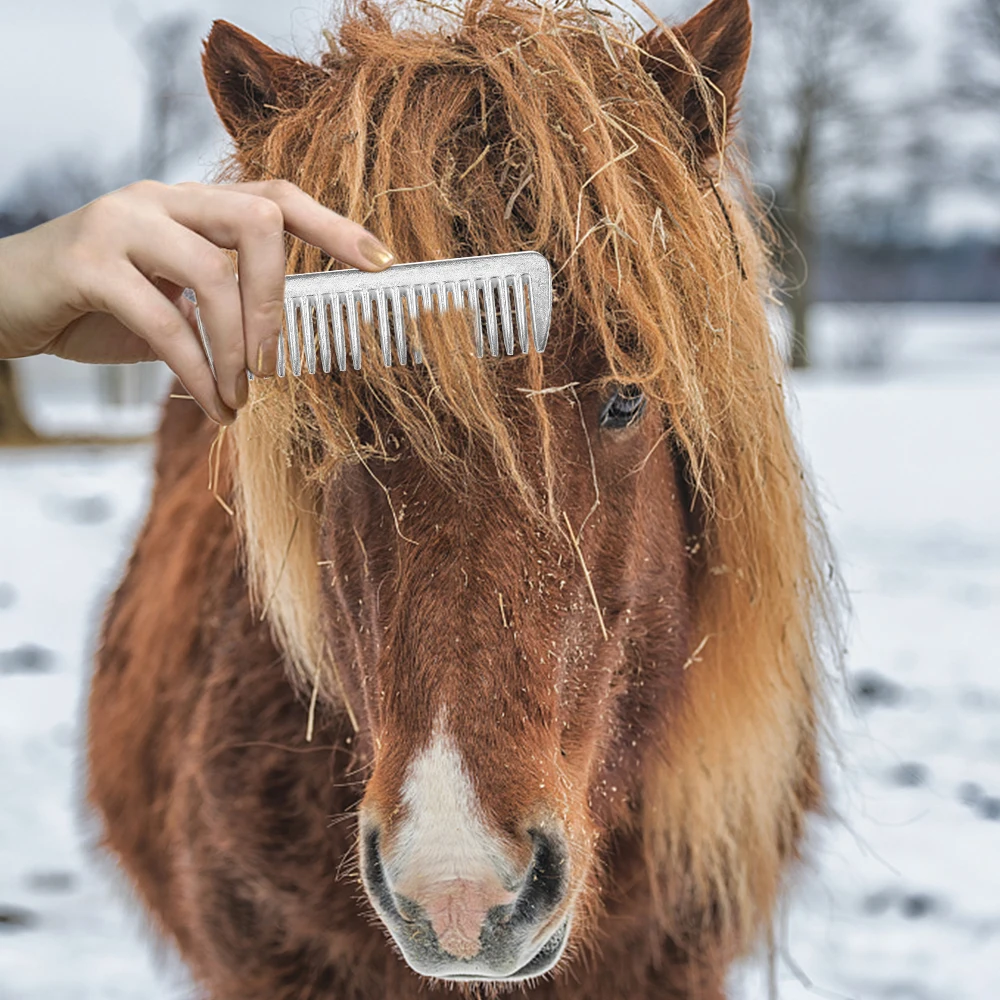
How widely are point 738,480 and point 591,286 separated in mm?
518

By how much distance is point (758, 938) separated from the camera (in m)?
2.07

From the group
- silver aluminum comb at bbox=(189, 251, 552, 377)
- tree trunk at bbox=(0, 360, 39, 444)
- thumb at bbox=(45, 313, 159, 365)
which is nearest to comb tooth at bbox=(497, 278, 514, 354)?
silver aluminum comb at bbox=(189, 251, 552, 377)

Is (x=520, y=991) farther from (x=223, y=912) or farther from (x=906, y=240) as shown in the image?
(x=906, y=240)

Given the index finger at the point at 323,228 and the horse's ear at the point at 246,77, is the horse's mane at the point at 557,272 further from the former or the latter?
the index finger at the point at 323,228

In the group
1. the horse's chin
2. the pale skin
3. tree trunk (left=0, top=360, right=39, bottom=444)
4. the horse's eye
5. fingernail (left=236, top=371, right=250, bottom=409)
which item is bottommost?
tree trunk (left=0, top=360, right=39, bottom=444)

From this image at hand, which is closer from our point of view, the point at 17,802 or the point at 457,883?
the point at 457,883

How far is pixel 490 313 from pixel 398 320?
0.33 feet

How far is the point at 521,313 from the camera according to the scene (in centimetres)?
111

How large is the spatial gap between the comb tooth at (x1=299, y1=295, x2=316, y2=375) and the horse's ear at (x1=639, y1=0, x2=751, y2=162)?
0.66 meters

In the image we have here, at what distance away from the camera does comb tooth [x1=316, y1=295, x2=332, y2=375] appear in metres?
1.08

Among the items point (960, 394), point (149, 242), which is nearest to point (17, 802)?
point (149, 242)

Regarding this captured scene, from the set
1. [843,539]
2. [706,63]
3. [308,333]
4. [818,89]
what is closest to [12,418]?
[843,539]

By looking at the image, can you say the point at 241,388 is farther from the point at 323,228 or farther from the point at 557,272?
the point at 557,272

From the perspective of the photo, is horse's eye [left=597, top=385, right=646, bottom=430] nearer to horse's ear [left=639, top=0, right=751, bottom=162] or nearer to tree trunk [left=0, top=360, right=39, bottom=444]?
horse's ear [left=639, top=0, right=751, bottom=162]
